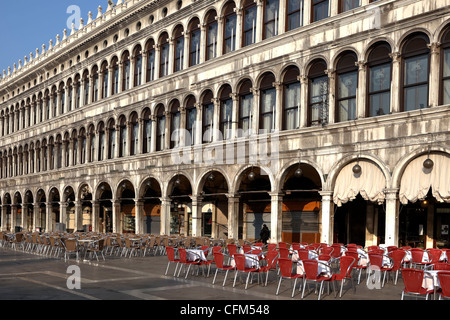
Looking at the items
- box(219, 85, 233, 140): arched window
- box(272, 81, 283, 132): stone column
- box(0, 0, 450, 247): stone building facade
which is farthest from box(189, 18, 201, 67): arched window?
box(272, 81, 283, 132): stone column

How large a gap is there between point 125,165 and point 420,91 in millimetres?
21036

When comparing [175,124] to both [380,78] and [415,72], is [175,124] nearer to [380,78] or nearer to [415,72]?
[380,78]

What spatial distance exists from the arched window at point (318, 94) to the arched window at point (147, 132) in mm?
13553

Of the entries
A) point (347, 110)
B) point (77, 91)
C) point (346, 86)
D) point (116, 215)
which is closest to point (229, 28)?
point (346, 86)

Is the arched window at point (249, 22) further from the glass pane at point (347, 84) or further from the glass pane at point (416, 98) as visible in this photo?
the glass pane at point (416, 98)

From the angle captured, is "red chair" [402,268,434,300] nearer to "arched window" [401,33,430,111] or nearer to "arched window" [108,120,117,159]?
"arched window" [401,33,430,111]

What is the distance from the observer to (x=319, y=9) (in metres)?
23.6

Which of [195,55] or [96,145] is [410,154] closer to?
[195,55]

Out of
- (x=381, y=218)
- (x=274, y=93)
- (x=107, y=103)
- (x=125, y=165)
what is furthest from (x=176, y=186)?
(x=381, y=218)

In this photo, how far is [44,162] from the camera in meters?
47.6

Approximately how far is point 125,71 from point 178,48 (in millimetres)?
6384

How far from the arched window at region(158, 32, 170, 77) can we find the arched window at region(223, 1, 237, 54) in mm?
5664

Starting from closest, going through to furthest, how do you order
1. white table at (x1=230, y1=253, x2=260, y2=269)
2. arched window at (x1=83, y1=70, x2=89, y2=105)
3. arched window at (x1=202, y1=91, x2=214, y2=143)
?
white table at (x1=230, y1=253, x2=260, y2=269) < arched window at (x1=202, y1=91, x2=214, y2=143) < arched window at (x1=83, y1=70, x2=89, y2=105)

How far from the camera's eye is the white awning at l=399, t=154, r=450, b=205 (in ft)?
59.6
